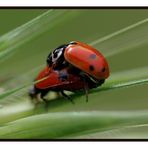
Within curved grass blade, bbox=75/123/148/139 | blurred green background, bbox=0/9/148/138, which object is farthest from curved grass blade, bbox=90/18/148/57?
curved grass blade, bbox=75/123/148/139

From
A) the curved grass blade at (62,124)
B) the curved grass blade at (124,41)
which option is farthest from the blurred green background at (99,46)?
the curved grass blade at (62,124)

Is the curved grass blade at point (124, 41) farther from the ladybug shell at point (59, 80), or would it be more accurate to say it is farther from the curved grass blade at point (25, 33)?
the curved grass blade at point (25, 33)

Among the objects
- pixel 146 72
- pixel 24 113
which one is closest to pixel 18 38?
pixel 24 113

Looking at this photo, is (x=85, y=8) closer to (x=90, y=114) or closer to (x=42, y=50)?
(x=42, y=50)

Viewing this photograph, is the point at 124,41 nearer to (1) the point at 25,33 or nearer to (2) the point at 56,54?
(2) the point at 56,54

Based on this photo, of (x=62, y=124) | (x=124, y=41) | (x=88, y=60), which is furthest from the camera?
(x=124, y=41)
